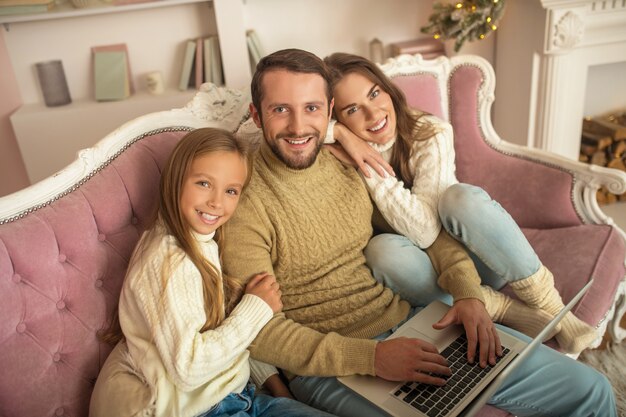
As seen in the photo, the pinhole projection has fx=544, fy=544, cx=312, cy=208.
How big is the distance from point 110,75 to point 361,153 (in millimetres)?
1638

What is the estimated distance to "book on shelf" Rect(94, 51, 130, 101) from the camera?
8.59 feet

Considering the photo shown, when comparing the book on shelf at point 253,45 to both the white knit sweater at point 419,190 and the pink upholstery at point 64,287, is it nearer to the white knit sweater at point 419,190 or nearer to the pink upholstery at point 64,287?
the white knit sweater at point 419,190

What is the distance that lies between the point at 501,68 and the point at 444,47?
1.08ft

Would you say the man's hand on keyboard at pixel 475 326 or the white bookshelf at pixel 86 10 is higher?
the white bookshelf at pixel 86 10

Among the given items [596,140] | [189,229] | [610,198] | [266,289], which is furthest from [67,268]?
[610,198]

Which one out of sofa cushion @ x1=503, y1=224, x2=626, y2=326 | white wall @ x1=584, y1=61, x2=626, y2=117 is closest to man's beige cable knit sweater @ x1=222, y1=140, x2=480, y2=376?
sofa cushion @ x1=503, y1=224, x2=626, y2=326

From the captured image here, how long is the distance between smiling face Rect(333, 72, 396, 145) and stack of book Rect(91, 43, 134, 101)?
1454 mm

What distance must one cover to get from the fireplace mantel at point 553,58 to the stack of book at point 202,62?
4.82ft

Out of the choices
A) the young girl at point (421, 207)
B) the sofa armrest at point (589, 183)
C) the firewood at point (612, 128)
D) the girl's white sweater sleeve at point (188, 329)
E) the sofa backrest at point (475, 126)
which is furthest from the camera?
the firewood at point (612, 128)

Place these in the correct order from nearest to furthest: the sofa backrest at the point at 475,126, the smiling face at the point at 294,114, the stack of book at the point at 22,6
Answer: the smiling face at the point at 294,114 → the sofa backrest at the point at 475,126 → the stack of book at the point at 22,6

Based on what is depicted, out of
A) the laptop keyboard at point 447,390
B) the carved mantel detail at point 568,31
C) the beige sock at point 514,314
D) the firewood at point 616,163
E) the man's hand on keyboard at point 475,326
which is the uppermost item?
the carved mantel detail at point 568,31

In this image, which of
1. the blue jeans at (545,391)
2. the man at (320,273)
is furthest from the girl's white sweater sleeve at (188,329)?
the blue jeans at (545,391)

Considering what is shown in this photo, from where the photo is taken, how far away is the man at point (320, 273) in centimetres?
120

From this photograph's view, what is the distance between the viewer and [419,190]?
155 cm
